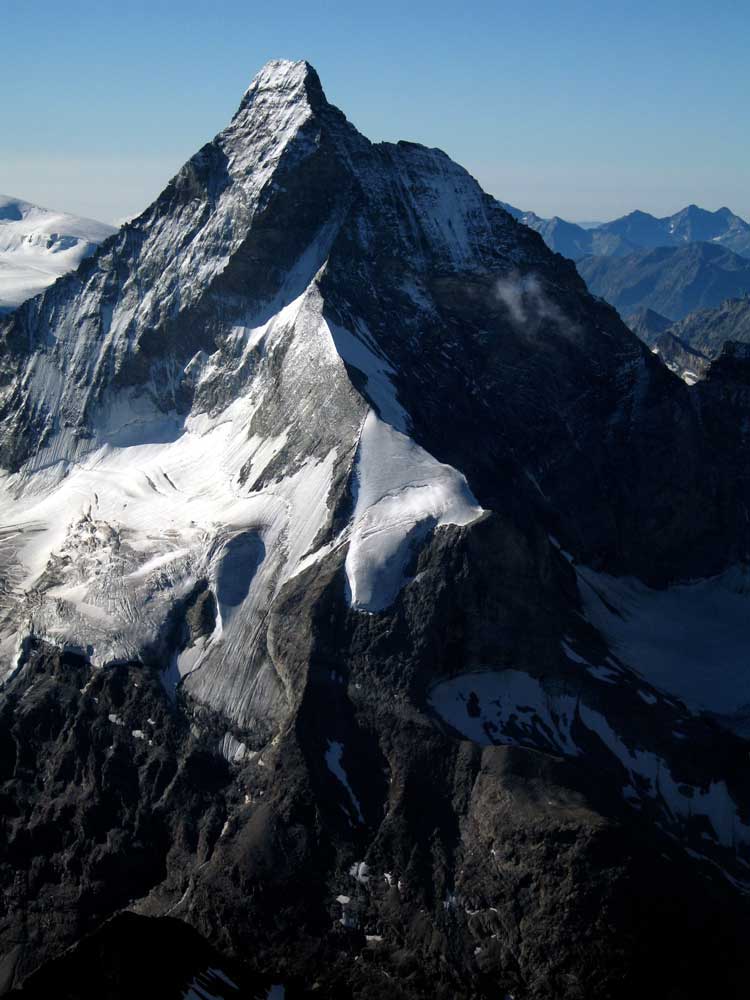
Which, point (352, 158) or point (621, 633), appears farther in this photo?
point (352, 158)

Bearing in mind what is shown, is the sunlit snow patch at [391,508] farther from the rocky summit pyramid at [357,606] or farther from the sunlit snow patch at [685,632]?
the sunlit snow patch at [685,632]

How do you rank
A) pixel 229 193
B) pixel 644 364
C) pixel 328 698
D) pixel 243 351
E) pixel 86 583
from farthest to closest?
1. pixel 644 364
2. pixel 229 193
3. pixel 243 351
4. pixel 86 583
5. pixel 328 698

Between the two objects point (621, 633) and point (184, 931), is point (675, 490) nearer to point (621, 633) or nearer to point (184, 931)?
point (621, 633)

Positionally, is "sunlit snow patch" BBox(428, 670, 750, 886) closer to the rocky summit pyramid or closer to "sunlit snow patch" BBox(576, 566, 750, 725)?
the rocky summit pyramid

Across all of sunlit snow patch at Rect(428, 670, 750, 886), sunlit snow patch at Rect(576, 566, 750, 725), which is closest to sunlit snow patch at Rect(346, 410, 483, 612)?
sunlit snow patch at Rect(428, 670, 750, 886)

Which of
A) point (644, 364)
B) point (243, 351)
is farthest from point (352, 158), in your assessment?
point (644, 364)

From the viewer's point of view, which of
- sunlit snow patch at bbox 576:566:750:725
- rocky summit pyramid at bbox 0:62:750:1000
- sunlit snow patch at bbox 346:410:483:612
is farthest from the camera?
sunlit snow patch at bbox 576:566:750:725

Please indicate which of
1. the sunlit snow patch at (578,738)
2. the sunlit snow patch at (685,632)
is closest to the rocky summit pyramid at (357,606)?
the sunlit snow patch at (578,738)

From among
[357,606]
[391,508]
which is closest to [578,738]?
[357,606]

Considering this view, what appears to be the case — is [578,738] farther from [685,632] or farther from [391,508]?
[685,632]
